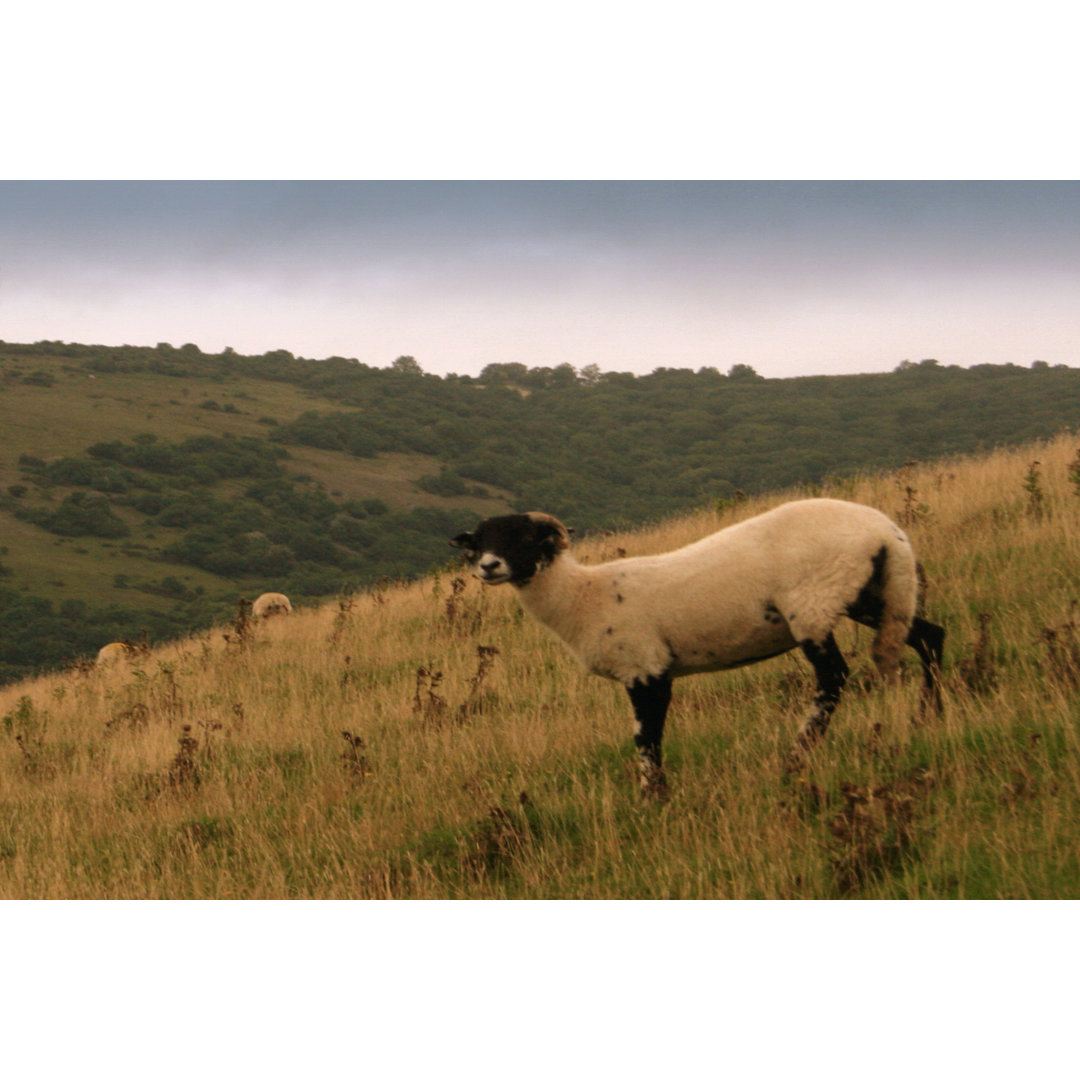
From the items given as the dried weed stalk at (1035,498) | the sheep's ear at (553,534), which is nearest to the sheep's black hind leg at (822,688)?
the sheep's ear at (553,534)

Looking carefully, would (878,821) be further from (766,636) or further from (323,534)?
(323,534)

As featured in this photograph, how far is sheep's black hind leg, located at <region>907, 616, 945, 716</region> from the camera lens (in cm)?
649

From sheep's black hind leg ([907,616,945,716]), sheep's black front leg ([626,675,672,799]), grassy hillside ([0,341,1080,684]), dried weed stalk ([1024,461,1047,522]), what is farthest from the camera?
grassy hillside ([0,341,1080,684])

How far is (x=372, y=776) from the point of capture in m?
7.98

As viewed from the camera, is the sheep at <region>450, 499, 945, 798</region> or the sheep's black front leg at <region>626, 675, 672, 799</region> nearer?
the sheep at <region>450, 499, 945, 798</region>

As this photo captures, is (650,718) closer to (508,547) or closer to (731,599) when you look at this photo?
(731,599)

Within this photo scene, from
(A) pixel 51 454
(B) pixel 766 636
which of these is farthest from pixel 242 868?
(A) pixel 51 454

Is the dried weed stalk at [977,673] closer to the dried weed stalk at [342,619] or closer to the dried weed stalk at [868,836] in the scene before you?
the dried weed stalk at [868,836]

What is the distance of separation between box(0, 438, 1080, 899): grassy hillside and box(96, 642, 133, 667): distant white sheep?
523 centimetres

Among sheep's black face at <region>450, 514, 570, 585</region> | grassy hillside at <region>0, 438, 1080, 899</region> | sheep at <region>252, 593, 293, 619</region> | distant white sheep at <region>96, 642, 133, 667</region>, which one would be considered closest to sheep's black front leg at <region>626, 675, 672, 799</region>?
grassy hillside at <region>0, 438, 1080, 899</region>

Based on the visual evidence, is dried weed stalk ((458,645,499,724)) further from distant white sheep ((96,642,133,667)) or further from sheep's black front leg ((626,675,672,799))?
distant white sheep ((96,642,133,667))

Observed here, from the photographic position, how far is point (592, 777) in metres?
6.73

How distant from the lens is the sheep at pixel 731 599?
6078mm

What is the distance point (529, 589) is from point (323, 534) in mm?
45670
